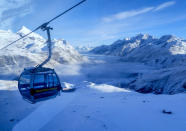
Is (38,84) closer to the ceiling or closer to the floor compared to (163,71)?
closer to the ceiling

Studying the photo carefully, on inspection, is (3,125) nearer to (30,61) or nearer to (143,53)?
(30,61)

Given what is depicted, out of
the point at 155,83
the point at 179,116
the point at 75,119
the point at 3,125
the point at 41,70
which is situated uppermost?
the point at 41,70

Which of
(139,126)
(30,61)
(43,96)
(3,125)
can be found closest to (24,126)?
(3,125)

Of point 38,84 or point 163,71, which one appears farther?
point 163,71

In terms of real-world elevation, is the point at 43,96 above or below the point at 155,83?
above

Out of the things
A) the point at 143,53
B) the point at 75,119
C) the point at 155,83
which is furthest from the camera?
the point at 143,53

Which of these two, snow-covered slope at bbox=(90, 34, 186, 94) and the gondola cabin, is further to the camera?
snow-covered slope at bbox=(90, 34, 186, 94)

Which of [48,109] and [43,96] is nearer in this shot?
[43,96]

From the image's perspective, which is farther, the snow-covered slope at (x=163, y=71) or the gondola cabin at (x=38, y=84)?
the snow-covered slope at (x=163, y=71)
